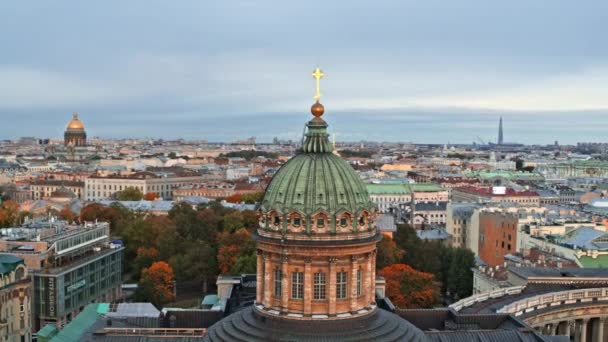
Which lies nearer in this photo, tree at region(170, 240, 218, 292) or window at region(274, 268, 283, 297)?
window at region(274, 268, 283, 297)

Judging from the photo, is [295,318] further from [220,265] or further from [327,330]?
[220,265]

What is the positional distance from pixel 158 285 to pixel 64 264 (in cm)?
1241

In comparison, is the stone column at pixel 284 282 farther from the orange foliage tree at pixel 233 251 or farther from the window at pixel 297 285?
Result: the orange foliage tree at pixel 233 251

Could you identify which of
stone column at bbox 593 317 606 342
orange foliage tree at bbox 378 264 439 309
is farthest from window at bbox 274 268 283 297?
orange foliage tree at bbox 378 264 439 309

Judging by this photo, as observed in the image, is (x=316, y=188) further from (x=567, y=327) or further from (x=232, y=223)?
(x=232, y=223)

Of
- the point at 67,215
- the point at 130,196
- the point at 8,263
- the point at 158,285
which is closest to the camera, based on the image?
the point at 8,263

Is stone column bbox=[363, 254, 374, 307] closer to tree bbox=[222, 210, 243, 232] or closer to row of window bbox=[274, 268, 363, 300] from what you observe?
row of window bbox=[274, 268, 363, 300]

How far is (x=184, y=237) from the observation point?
125500mm

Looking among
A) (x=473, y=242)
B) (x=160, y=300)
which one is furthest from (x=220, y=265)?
(x=473, y=242)

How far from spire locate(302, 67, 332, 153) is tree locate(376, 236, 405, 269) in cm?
6353

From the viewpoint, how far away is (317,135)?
127ft

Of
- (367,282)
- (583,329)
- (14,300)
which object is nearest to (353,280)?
(367,282)

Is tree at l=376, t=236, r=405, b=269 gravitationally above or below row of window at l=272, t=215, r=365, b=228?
below

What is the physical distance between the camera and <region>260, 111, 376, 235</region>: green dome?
120ft
